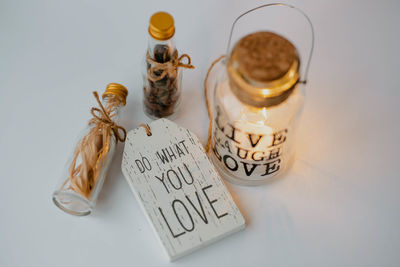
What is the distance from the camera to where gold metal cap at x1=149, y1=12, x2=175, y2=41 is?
0.77m

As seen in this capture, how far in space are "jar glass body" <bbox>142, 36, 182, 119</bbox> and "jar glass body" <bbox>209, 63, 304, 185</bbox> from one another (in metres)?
0.09

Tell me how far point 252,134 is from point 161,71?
0.19m

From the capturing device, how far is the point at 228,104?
2.74 feet

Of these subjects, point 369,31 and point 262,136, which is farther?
point 369,31

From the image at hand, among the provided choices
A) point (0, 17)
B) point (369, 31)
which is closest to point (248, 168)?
point (369, 31)

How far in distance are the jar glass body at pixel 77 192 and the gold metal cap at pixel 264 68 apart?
0.85 ft

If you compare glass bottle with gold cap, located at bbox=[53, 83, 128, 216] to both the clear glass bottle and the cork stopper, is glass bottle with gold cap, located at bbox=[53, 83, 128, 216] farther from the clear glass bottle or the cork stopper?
the cork stopper

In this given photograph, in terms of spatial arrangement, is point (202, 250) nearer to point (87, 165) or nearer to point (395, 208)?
point (87, 165)

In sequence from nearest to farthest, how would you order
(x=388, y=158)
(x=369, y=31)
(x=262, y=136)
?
(x=262, y=136)
(x=388, y=158)
(x=369, y=31)

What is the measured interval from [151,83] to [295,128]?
26cm

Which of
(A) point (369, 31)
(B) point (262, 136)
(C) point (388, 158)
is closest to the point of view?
(B) point (262, 136)

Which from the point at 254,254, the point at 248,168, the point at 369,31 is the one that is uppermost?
the point at 369,31

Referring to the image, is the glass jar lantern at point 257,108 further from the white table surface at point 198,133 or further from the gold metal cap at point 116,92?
the gold metal cap at point 116,92

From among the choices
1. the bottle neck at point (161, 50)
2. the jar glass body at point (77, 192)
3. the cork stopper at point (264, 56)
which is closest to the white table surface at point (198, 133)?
the jar glass body at point (77, 192)
